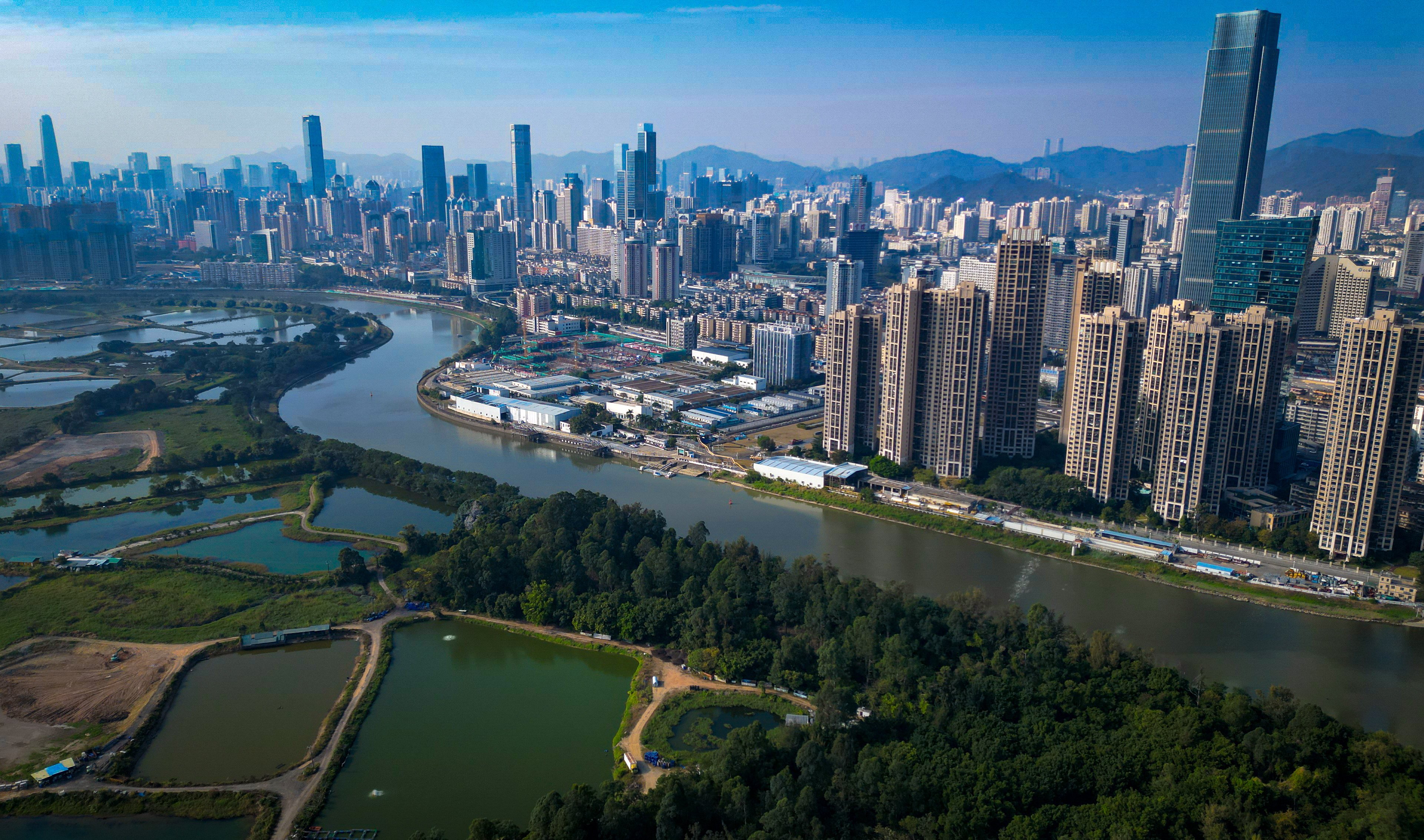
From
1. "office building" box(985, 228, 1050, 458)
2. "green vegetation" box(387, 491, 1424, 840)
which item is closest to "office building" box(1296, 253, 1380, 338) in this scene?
"office building" box(985, 228, 1050, 458)

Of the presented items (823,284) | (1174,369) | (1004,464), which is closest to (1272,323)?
(1174,369)

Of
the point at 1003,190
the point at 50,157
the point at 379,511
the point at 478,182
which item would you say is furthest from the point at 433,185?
the point at 379,511

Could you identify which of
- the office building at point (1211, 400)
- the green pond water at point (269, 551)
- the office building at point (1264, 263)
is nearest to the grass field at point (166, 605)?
the green pond water at point (269, 551)

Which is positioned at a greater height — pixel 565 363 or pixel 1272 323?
pixel 1272 323

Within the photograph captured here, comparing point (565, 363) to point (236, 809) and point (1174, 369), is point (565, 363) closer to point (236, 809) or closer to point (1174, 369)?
point (1174, 369)

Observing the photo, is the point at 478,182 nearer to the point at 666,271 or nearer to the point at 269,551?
the point at 666,271

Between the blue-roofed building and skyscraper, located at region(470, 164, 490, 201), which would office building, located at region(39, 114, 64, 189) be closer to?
skyscraper, located at region(470, 164, 490, 201)
